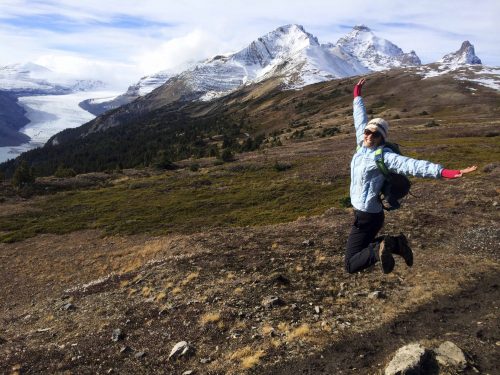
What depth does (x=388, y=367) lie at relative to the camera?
1031 centimetres

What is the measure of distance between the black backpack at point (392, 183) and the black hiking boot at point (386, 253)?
1014 millimetres

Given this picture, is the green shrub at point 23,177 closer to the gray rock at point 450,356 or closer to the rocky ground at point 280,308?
the rocky ground at point 280,308

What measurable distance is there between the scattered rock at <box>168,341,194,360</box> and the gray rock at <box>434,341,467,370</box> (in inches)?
272

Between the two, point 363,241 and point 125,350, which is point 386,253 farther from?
point 125,350

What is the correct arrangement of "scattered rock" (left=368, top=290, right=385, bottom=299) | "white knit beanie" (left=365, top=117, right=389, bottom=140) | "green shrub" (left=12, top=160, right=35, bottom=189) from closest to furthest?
1. "white knit beanie" (left=365, top=117, right=389, bottom=140)
2. "scattered rock" (left=368, top=290, right=385, bottom=299)
3. "green shrub" (left=12, top=160, right=35, bottom=189)

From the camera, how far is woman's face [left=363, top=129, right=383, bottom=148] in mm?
9656

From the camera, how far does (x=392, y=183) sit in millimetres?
9602

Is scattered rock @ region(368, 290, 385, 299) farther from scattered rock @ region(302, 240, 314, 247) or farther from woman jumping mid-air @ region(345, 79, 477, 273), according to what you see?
scattered rock @ region(302, 240, 314, 247)

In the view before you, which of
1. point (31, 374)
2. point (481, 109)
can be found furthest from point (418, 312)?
point (481, 109)

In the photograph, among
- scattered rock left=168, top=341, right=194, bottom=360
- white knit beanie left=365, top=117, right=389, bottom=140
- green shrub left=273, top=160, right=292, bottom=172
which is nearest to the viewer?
white knit beanie left=365, top=117, right=389, bottom=140

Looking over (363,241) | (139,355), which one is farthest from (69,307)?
(363,241)

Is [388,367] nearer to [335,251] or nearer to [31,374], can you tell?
[335,251]

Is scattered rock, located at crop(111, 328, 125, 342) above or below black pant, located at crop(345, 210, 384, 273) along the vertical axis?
below

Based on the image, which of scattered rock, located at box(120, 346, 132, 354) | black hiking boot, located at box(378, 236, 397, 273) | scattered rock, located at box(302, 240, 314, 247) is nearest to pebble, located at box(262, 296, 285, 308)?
scattered rock, located at box(120, 346, 132, 354)
